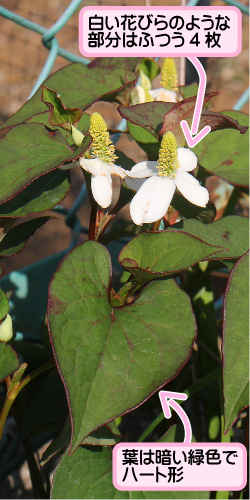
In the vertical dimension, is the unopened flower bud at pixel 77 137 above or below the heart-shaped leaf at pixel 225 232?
above

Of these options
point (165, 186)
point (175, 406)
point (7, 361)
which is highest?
point (165, 186)

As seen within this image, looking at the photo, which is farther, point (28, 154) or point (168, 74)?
point (168, 74)

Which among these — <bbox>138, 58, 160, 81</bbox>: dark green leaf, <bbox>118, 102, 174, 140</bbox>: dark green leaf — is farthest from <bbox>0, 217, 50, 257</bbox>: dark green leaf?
<bbox>138, 58, 160, 81</bbox>: dark green leaf

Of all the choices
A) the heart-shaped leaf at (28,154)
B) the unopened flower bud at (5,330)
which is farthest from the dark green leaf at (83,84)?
the unopened flower bud at (5,330)

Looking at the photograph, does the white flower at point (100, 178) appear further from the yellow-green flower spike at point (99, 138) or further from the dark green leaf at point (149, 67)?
the dark green leaf at point (149, 67)

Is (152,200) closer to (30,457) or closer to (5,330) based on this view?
(5,330)

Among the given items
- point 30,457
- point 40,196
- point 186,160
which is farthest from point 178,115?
point 30,457

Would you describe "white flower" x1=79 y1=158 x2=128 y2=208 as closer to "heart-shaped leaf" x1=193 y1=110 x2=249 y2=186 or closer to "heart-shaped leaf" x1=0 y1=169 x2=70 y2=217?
"heart-shaped leaf" x1=0 y1=169 x2=70 y2=217

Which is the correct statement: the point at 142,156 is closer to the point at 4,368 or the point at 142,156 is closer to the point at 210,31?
the point at 210,31

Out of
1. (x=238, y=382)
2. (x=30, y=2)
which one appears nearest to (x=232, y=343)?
(x=238, y=382)
